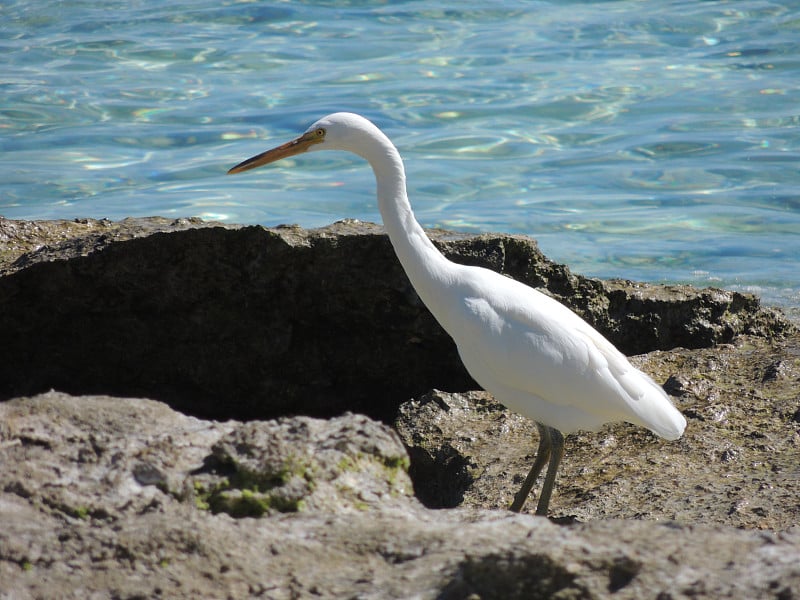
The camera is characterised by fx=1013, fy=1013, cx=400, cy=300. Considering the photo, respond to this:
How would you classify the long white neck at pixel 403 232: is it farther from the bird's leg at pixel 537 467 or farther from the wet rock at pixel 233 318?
the bird's leg at pixel 537 467

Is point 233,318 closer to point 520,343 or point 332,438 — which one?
point 520,343

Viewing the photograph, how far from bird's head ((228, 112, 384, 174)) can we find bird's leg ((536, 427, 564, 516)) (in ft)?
4.72

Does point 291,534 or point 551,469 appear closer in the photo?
point 291,534

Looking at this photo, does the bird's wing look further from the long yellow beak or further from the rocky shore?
the long yellow beak

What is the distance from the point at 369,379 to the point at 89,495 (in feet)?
8.57

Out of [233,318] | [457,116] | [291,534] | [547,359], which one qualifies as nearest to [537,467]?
[547,359]

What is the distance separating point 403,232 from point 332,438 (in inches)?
76.1

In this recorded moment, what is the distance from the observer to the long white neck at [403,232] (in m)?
4.23

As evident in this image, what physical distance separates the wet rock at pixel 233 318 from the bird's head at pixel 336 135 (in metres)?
0.41

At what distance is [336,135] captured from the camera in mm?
4293

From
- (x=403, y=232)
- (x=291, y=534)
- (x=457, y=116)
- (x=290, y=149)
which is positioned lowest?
(x=291, y=534)

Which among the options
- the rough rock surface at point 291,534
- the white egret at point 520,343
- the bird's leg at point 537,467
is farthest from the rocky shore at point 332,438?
the white egret at point 520,343

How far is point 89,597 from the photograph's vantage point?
1905 millimetres

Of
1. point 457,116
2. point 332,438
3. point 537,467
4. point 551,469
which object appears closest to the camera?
point 332,438
